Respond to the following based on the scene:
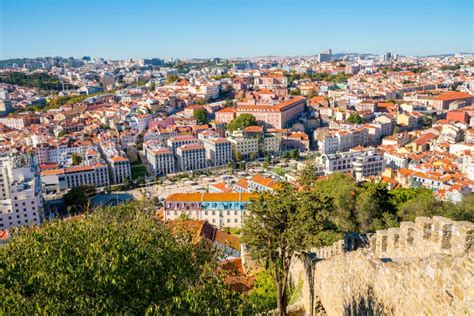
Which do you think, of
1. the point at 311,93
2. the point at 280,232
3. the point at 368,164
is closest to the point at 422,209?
the point at 280,232

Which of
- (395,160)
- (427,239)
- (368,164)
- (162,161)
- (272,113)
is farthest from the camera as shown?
(272,113)

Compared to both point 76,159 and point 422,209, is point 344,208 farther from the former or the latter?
point 76,159

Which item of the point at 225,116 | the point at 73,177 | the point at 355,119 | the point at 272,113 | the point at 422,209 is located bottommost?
the point at 73,177

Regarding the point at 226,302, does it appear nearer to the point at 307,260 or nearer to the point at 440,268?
the point at 440,268

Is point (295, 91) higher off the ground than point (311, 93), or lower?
higher

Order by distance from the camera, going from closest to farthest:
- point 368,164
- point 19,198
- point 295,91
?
point 19,198 < point 368,164 < point 295,91

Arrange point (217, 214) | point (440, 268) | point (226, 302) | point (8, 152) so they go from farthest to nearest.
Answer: point (8, 152) → point (217, 214) → point (226, 302) → point (440, 268)

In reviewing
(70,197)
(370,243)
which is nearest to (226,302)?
(370,243)
